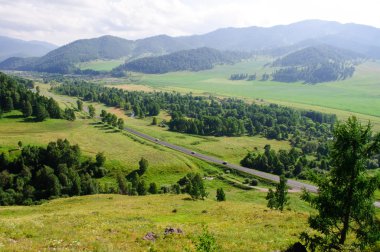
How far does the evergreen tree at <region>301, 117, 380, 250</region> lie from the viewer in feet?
93.9

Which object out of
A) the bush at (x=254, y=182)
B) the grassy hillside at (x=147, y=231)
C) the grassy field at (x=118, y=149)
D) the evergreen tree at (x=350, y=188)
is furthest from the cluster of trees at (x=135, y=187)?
the evergreen tree at (x=350, y=188)

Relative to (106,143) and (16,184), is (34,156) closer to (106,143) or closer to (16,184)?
(16,184)

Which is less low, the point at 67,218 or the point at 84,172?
the point at 67,218

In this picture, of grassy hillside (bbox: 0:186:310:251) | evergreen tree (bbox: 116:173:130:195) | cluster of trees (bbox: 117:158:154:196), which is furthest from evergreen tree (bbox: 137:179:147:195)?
grassy hillside (bbox: 0:186:310:251)

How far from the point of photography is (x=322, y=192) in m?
30.4

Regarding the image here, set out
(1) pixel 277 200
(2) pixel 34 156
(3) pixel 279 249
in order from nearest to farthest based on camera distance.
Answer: (3) pixel 279 249, (1) pixel 277 200, (2) pixel 34 156

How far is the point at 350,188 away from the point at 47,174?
11542cm

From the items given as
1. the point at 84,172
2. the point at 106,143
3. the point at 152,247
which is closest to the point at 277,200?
the point at 152,247

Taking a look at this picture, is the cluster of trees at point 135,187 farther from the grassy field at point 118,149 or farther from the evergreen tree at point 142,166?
the grassy field at point 118,149

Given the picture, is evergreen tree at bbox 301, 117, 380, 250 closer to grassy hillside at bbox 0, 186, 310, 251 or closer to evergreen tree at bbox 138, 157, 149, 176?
grassy hillside at bbox 0, 186, 310, 251

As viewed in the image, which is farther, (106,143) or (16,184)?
(106,143)

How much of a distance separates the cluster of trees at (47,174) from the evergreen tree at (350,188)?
98.8m

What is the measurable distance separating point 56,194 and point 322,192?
103994mm

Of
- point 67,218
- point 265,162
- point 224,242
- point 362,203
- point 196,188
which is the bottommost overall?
point 265,162
